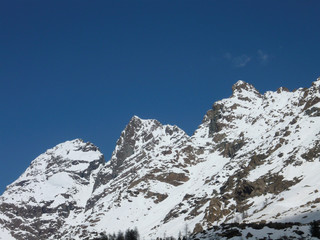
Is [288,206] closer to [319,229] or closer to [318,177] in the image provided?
[318,177]

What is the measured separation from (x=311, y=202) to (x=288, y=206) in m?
11.8

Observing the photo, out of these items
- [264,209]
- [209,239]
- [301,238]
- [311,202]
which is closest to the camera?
[301,238]

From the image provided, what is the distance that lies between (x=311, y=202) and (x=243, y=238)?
117523 mm

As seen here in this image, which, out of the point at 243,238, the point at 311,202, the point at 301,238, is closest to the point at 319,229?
the point at 301,238

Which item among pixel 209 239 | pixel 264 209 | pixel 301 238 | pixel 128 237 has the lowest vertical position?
pixel 301 238

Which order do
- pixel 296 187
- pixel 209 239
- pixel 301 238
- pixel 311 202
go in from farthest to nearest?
pixel 296 187, pixel 311 202, pixel 209 239, pixel 301 238

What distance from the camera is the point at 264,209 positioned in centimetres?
18400

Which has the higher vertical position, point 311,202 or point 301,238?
point 311,202

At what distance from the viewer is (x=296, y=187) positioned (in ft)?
650

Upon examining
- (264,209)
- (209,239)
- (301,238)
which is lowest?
(301,238)

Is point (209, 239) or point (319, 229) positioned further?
point (209, 239)

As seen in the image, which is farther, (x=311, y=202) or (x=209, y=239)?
(x=311, y=202)

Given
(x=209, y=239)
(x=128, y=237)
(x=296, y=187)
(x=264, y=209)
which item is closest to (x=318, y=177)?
(x=296, y=187)

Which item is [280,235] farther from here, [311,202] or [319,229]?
[311,202]
